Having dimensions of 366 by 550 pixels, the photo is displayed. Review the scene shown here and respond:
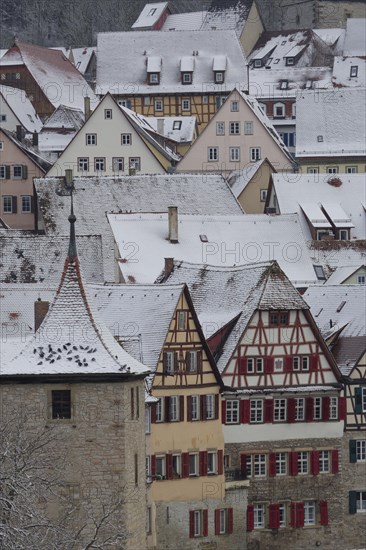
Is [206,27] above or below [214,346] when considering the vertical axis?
above

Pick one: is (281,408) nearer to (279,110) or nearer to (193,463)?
(193,463)

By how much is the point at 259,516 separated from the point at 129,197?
28276mm

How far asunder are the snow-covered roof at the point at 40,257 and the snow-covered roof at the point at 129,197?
904cm

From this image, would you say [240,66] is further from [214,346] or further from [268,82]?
[214,346]

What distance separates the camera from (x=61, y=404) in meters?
55.2

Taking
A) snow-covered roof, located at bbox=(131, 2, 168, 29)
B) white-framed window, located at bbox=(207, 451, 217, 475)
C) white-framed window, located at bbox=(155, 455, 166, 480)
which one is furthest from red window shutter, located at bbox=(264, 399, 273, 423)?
snow-covered roof, located at bbox=(131, 2, 168, 29)

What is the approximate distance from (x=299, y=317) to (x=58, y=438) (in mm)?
23952

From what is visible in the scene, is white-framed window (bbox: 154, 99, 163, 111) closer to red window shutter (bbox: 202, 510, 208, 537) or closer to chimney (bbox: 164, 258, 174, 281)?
chimney (bbox: 164, 258, 174, 281)

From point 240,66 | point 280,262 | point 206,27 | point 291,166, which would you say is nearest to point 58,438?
point 280,262

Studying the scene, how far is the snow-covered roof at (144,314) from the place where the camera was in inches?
2908

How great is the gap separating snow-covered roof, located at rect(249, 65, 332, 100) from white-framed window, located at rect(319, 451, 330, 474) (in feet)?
192

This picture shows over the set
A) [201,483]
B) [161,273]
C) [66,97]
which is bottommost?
→ [201,483]

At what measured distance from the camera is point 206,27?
6329 inches

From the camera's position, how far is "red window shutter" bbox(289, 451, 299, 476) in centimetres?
7794
